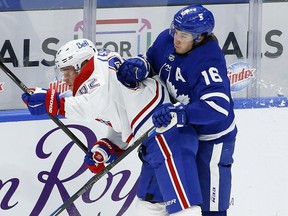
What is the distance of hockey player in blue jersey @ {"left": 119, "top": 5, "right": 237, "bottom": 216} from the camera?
13.9 feet

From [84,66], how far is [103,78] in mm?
135

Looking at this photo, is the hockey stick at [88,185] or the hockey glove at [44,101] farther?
the hockey stick at [88,185]

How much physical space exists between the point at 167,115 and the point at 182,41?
326mm

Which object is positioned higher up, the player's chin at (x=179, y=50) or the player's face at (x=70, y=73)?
the player's chin at (x=179, y=50)

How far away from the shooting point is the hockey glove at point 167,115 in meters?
4.19

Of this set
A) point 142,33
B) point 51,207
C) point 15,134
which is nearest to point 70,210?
point 51,207

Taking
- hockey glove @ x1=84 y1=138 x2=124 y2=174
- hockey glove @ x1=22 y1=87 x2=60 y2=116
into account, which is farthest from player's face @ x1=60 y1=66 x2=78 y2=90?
hockey glove @ x1=84 y1=138 x2=124 y2=174

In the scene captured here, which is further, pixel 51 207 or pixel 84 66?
pixel 51 207

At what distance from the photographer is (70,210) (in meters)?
5.13

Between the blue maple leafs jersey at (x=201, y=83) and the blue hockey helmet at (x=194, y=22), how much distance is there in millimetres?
83

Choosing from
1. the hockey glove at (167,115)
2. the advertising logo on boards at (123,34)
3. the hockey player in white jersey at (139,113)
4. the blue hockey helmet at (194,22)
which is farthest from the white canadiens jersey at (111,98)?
the advertising logo on boards at (123,34)

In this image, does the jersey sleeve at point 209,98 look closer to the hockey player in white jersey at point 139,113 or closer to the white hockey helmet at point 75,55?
the hockey player in white jersey at point 139,113

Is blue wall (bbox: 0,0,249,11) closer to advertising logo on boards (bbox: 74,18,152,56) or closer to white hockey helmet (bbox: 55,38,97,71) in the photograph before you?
advertising logo on boards (bbox: 74,18,152,56)

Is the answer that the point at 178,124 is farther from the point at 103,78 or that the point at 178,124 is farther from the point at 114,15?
the point at 114,15
